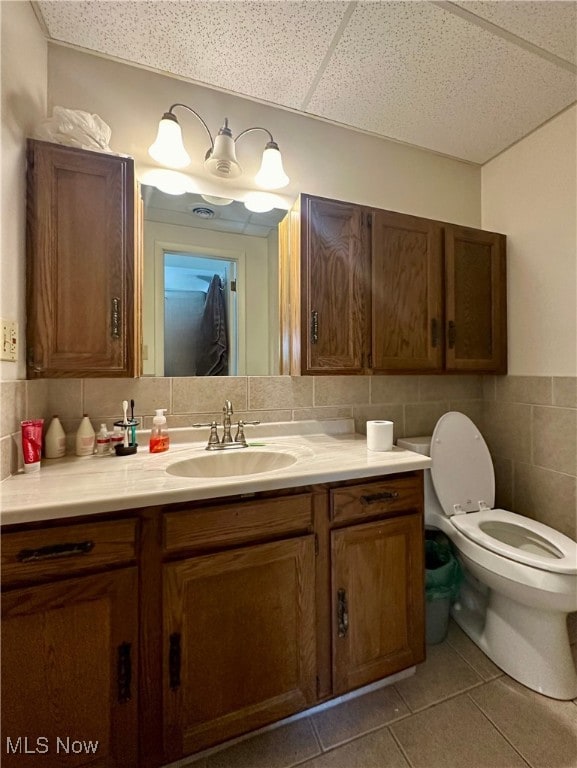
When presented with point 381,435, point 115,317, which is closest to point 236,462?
→ point 381,435

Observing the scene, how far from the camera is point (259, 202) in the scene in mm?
1453

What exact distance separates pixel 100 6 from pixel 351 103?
0.99 m

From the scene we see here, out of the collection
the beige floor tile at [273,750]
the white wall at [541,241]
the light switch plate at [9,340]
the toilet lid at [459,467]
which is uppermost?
the white wall at [541,241]

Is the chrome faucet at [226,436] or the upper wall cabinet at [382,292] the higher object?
the upper wall cabinet at [382,292]

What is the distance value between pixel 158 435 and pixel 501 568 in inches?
53.9

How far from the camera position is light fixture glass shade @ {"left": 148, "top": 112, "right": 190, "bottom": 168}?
119 centimetres

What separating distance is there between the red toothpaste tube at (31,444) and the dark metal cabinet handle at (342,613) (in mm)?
1018

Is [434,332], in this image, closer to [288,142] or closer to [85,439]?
[288,142]

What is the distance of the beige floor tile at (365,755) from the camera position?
938mm

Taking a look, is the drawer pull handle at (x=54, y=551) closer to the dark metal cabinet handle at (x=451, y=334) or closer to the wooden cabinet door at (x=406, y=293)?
the wooden cabinet door at (x=406, y=293)

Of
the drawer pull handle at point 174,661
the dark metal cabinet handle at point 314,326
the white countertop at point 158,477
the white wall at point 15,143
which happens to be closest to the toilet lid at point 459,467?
the white countertop at point 158,477

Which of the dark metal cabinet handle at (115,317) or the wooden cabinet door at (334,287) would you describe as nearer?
the dark metal cabinet handle at (115,317)

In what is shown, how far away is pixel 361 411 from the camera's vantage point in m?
1.64

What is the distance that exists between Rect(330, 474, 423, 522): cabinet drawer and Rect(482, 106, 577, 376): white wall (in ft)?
3.37
